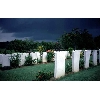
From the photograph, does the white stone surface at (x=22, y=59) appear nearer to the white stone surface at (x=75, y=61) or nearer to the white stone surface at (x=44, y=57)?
the white stone surface at (x=44, y=57)

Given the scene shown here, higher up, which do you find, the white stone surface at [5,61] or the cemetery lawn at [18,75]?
the white stone surface at [5,61]

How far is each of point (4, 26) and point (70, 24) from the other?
237 centimetres

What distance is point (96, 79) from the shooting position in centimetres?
577

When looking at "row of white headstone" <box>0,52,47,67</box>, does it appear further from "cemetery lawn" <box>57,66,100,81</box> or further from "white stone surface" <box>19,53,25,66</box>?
"cemetery lawn" <box>57,66,100,81</box>

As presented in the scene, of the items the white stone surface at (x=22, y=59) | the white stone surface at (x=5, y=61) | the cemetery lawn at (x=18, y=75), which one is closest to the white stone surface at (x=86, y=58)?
the cemetery lawn at (x=18, y=75)

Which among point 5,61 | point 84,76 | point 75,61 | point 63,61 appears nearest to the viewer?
point 84,76

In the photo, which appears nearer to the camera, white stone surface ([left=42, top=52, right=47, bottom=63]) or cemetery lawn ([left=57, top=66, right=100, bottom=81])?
cemetery lawn ([left=57, top=66, right=100, bottom=81])

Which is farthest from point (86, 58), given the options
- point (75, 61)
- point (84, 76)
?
point (84, 76)

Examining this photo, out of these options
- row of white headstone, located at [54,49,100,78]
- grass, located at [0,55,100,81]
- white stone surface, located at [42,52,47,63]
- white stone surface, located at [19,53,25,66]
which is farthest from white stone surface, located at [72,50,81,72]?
white stone surface, located at [19,53,25,66]

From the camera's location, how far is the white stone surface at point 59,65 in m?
5.94

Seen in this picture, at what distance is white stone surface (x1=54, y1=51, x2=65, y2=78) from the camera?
594 centimetres

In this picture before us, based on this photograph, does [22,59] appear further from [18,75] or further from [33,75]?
[33,75]

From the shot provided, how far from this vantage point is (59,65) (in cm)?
A: 602
